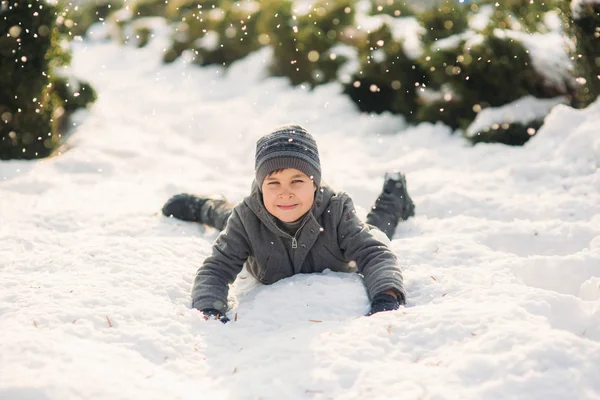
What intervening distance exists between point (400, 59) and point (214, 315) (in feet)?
16.7

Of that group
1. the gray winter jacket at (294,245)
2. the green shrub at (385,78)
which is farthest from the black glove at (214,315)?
the green shrub at (385,78)

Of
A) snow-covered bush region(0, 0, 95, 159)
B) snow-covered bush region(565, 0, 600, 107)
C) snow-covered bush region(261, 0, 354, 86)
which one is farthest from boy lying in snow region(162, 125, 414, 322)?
snow-covered bush region(261, 0, 354, 86)

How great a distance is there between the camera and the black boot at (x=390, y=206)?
3740 mm

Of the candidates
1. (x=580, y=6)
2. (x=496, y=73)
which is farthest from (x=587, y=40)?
(x=496, y=73)

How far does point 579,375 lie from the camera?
1.86m

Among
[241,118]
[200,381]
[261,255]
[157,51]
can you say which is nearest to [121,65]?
[157,51]

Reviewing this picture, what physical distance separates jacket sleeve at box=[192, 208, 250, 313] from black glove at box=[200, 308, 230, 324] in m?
0.03

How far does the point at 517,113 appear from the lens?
5613 millimetres

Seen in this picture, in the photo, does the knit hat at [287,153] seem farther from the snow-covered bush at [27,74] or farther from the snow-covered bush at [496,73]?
the snow-covered bush at [27,74]

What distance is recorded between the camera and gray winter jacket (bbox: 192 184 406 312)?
9.51 ft

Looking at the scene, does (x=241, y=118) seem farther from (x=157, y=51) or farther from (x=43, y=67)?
(x=157, y=51)

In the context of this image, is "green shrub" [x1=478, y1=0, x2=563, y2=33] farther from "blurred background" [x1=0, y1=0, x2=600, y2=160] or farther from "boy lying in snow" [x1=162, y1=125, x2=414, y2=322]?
"boy lying in snow" [x1=162, y1=125, x2=414, y2=322]

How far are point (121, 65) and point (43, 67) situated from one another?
7.17 meters

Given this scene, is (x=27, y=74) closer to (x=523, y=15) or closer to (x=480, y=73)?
(x=480, y=73)
